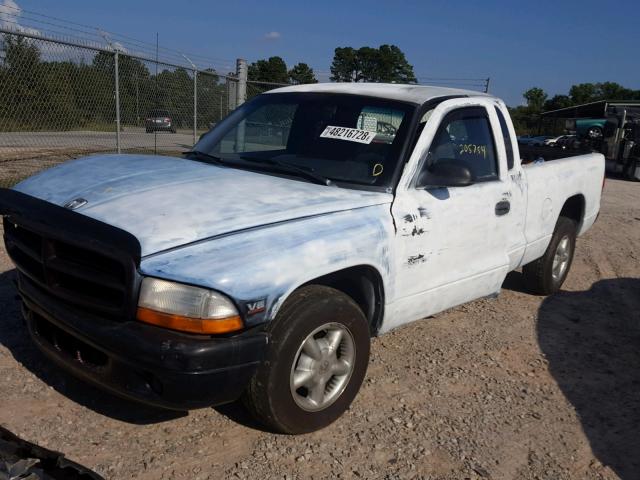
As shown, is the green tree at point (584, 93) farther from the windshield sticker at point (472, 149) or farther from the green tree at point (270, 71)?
the windshield sticker at point (472, 149)

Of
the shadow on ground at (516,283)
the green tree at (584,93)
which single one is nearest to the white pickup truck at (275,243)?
the shadow on ground at (516,283)

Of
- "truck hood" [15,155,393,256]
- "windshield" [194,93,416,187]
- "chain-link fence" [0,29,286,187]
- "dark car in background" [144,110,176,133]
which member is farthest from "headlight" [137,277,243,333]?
"dark car in background" [144,110,176,133]

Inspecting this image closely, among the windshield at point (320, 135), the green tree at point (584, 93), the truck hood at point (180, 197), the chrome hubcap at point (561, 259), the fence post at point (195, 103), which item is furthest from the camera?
the green tree at point (584, 93)

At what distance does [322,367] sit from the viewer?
304 centimetres

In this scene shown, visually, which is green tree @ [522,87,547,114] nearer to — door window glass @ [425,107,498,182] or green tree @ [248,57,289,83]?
green tree @ [248,57,289,83]

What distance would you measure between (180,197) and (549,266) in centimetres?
383

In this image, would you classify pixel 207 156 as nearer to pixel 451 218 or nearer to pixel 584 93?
pixel 451 218

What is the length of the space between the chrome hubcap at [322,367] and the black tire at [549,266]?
297 centimetres

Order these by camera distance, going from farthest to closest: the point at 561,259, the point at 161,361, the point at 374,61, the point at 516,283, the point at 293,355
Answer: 1. the point at 374,61
2. the point at 516,283
3. the point at 561,259
4. the point at 293,355
5. the point at 161,361

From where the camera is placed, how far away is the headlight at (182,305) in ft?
8.11

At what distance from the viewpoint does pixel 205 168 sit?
144 inches

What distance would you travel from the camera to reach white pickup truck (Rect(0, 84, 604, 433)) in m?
2.51

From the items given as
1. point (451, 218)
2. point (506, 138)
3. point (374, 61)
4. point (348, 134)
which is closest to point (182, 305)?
point (348, 134)

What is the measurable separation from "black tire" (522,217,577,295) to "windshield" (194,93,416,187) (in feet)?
8.14
